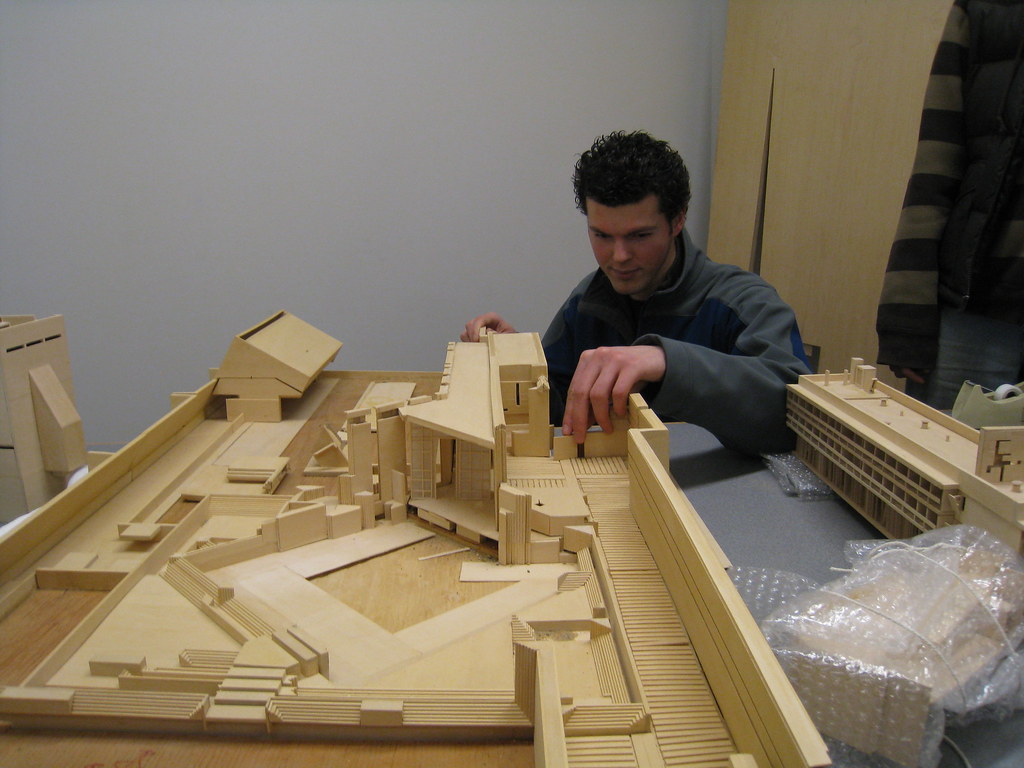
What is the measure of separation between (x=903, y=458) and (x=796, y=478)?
468mm

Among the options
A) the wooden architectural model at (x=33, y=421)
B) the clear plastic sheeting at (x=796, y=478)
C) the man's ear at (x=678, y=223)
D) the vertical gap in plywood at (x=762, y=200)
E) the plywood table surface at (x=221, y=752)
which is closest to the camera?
the plywood table surface at (x=221, y=752)

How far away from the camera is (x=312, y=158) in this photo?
4.38 metres

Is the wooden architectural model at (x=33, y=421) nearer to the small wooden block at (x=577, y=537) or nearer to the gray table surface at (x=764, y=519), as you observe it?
the small wooden block at (x=577, y=537)

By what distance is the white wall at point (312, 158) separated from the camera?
4.20 metres

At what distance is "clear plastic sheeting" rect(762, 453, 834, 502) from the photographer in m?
1.87

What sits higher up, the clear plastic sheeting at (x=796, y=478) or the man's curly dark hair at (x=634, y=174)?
the man's curly dark hair at (x=634, y=174)

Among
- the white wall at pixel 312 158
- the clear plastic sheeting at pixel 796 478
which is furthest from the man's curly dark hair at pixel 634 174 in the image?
the white wall at pixel 312 158

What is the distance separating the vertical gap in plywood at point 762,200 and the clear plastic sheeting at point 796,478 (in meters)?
2.41

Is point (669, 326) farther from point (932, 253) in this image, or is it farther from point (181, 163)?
point (181, 163)

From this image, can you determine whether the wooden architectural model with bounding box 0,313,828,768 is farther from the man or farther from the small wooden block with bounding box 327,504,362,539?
the man

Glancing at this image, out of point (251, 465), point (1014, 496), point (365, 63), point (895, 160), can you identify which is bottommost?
point (251, 465)

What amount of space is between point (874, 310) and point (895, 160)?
2.28ft

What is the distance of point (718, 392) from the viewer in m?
2.03

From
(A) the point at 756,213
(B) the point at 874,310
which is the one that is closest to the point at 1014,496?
(B) the point at 874,310
